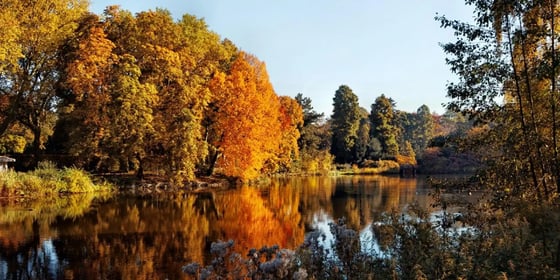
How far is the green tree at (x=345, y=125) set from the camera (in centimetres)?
6262

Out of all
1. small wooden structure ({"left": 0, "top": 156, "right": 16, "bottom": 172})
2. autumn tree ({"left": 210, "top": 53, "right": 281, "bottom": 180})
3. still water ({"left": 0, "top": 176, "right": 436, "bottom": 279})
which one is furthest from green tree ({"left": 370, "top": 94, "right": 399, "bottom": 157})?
small wooden structure ({"left": 0, "top": 156, "right": 16, "bottom": 172})

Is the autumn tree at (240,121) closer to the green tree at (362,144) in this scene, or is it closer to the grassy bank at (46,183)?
the grassy bank at (46,183)

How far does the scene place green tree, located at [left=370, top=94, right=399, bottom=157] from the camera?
63.6 m

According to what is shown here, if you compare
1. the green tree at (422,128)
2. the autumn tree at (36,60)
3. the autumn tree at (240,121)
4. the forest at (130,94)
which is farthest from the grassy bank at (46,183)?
the green tree at (422,128)

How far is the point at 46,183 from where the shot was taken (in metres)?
26.7

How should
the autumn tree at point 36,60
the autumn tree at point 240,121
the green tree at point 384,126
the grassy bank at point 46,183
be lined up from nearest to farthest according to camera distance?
1. the grassy bank at point 46,183
2. the autumn tree at point 36,60
3. the autumn tree at point 240,121
4. the green tree at point 384,126

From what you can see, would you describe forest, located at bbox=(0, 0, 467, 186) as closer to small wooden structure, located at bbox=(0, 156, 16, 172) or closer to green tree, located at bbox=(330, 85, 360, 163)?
small wooden structure, located at bbox=(0, 156, 16, 172)

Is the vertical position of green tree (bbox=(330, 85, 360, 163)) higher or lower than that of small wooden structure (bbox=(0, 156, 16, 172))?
higher

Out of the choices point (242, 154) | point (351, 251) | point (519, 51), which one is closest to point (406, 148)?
point (242, 154)

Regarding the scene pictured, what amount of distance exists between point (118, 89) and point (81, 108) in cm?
274

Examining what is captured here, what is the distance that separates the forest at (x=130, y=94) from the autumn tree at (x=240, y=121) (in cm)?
8

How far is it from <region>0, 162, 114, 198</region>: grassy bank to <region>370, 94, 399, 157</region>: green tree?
41.9 meters

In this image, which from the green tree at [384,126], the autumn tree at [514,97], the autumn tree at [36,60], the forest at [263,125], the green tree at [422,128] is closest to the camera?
the forest at [263,125]

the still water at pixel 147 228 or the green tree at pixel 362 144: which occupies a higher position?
the green tree at pixel 362 144
